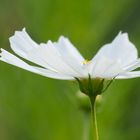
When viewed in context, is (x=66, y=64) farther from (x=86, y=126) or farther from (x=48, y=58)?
(x=86, y=126)

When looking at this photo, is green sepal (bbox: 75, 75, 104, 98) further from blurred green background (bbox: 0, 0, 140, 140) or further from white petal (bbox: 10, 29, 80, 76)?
blurred green background (bbox: 0, 0, 140, 140)

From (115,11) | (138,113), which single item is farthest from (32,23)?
(138,113)

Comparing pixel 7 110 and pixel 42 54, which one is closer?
pixel 42 54

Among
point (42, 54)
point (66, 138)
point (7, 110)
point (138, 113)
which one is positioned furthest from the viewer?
point (138, 113)

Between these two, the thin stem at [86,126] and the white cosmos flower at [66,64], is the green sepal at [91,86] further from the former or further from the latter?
the thin stem at [86,126]

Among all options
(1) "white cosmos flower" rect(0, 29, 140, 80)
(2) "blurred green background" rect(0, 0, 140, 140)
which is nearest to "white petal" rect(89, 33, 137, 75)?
(1) "white cosmos flower" rect(0, 29, 140, 80)

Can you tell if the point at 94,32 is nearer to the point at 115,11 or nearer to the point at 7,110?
the point at 115,11

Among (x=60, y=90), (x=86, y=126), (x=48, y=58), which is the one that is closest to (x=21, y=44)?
(x=48, y=58)
